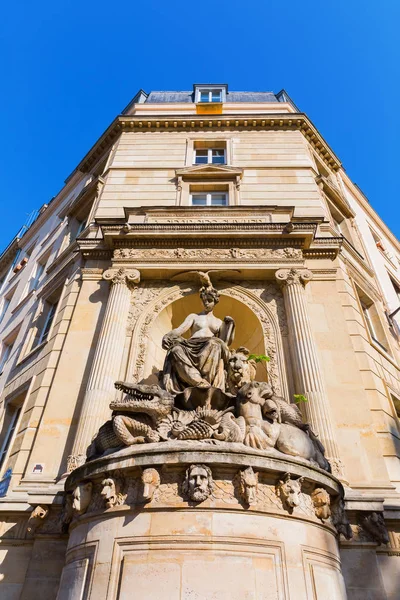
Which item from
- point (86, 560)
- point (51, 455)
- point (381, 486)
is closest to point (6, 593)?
point (51, 455)

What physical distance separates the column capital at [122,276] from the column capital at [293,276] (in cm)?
392

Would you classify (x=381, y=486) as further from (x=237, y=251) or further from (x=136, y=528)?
(x=237, y=251)

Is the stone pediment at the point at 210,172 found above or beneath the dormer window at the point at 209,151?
beneath

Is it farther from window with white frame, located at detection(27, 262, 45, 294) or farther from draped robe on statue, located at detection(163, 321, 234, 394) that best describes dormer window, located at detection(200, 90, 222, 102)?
draped robe on statue, located at detection(163, 321, 234, 394)

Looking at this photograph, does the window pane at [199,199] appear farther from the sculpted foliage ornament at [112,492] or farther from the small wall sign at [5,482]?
the sculpted foliage ornament at [112,492]

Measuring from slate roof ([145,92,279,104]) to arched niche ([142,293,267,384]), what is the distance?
1564 centimetres

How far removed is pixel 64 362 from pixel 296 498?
7.02 meters

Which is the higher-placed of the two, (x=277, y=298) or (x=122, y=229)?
(x=122, y=229)

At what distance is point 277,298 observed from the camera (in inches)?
460

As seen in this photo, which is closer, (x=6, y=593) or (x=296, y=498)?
(x=296, y=498)

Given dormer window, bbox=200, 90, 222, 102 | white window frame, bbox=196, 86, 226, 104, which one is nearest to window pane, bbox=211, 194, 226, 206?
white window frame, bbox=196, 86, 226, 104

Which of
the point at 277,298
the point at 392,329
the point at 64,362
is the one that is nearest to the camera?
the point at 64,362

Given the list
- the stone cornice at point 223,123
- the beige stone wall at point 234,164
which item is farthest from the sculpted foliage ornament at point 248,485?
the stone cornice at point 223,123

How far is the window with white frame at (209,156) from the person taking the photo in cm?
1725
